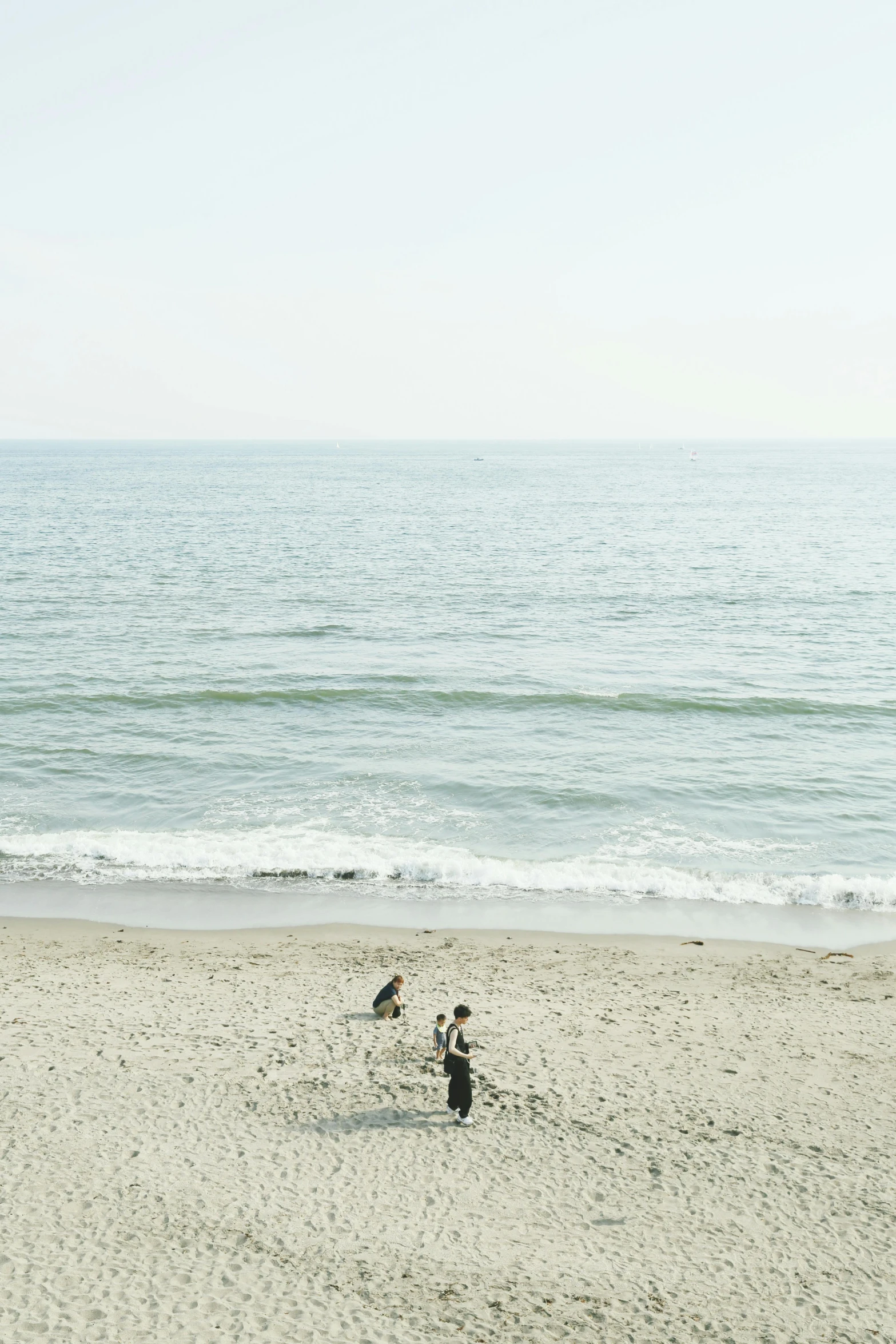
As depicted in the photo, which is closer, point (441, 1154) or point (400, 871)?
point (441, 1154)

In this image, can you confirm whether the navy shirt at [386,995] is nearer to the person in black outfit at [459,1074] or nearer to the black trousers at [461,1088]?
the person in black outfit at [459,1074]

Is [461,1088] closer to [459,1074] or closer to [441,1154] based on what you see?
[459,1074]

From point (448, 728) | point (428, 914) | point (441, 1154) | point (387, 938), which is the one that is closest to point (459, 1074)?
point (441, 1154)

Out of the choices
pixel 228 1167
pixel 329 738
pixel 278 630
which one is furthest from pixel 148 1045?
pixel 278 630

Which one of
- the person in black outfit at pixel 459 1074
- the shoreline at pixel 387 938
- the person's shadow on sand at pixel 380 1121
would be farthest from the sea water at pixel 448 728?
the person in black outfit at pixel 459 1074

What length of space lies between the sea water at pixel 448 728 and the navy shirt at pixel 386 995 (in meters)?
4.83

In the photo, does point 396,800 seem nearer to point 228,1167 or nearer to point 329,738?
point 329,738

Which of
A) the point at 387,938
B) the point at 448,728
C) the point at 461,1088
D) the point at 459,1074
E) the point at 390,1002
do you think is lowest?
the point at 387,938

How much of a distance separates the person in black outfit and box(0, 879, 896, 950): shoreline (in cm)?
633

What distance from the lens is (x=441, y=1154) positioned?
Answer: 418 inches

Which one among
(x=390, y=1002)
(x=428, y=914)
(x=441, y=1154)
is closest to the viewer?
(x=441, y=1154)

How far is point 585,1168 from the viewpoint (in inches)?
410

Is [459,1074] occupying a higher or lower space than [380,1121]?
higher

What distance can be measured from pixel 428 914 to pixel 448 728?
10.2 meters
